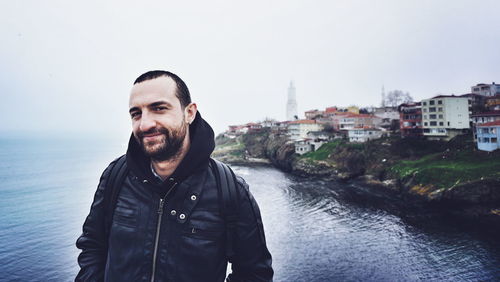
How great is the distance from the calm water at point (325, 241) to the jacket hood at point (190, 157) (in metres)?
23.7

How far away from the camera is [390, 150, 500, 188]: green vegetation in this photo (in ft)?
121

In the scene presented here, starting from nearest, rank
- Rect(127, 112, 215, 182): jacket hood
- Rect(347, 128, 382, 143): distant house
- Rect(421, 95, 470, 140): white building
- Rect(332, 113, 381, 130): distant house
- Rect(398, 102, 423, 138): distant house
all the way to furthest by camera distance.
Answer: Rect(127, 112, 215, 182): jacket hood
Rect(421, 95, 470, 140): white building
Rect(398, 102, 423, 138): distant house
Rect(347, 128, 382, 143): distant house
Rect(332, 113, 381, 130): distant house

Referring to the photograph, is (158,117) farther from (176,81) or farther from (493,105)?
(493,105)

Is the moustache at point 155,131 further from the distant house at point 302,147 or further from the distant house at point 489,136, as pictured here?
the distant house at point 302,147

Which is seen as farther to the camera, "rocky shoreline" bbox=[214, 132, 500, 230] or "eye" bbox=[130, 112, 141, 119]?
"rocky shoreline" bbox=[214, 132, 500, 230]

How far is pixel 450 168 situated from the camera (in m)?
40.7

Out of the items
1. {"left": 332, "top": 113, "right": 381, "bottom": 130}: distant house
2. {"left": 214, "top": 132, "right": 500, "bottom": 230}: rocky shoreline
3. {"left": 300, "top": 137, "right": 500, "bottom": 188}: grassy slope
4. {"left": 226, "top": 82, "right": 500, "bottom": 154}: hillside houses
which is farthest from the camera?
{"left": 332, "top": 113, "right": 381, "bottom": 130}: distant house

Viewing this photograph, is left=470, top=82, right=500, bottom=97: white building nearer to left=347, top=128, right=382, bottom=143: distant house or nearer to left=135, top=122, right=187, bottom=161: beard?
left=347, top=128, right=382, bottom=143: distant house

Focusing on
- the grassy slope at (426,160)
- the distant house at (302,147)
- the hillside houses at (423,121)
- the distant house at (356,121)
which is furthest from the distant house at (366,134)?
the distant house at (302,147)

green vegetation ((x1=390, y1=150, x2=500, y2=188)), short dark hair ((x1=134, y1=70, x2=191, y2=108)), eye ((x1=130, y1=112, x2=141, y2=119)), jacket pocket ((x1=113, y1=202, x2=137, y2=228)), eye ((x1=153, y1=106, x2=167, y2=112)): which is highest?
short dark hair ((x1=134, y1=70, x2=191, y2=108))

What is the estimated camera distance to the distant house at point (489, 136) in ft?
138

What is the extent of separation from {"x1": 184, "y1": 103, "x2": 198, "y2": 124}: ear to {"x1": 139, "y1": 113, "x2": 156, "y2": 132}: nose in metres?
0.31

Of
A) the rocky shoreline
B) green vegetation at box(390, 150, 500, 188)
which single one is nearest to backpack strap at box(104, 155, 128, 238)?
the rocky shoreline

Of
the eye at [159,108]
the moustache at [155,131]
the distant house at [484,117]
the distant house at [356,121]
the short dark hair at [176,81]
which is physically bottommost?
the moustache at [155,131]
